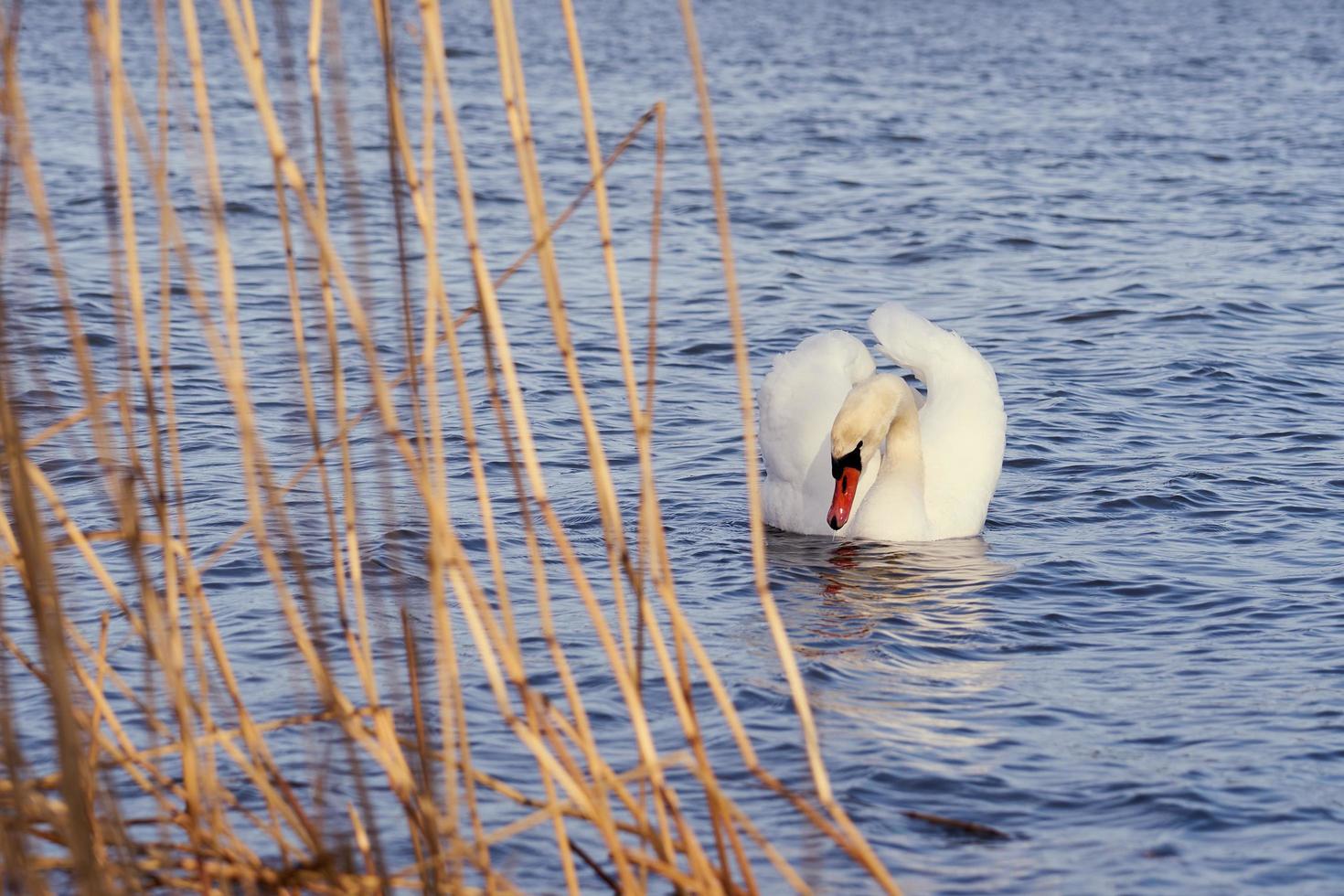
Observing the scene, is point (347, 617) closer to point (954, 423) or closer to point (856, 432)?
point (856, 432)

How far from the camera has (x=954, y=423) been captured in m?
7.91

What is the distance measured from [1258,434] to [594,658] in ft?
14.7

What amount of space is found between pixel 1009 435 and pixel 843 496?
2306 mm

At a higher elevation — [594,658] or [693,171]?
[693,171]

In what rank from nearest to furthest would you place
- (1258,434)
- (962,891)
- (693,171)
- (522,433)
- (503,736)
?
(522,433) → (962,891) → (503,736) → (1258,434) → (693,171)

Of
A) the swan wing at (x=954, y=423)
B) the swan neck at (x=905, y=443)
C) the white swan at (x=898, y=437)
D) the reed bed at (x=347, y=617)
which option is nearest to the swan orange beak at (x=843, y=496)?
the white swan at (x=898, y=437)

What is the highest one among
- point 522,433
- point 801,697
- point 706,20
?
point 706,20

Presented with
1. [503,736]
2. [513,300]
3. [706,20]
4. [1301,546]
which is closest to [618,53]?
[706,20]

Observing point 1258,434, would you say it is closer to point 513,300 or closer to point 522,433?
point 513,300

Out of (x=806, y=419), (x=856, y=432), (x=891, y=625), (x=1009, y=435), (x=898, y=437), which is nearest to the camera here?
(x=891, y=625)

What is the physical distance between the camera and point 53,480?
7902 millimetres

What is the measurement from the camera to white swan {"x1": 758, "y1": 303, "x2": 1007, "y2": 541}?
25.4ft

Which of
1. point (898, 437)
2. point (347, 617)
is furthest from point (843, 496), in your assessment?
point (347, 617)

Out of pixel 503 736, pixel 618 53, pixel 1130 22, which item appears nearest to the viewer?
pixel 503 736
